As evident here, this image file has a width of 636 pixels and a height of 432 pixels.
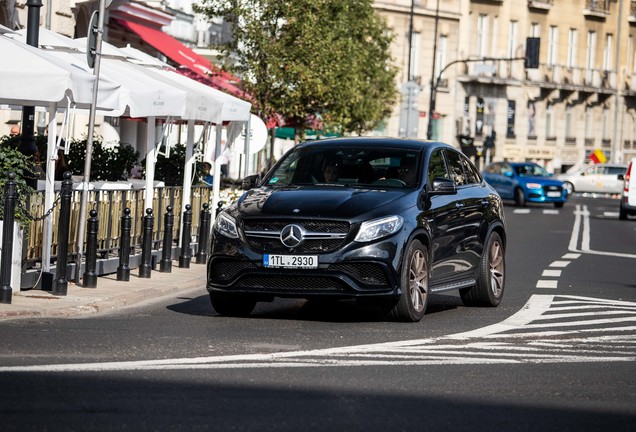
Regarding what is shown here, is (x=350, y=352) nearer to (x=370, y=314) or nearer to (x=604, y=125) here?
(x=370, y=314)

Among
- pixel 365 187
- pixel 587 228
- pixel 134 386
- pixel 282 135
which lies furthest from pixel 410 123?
pixel 134 386

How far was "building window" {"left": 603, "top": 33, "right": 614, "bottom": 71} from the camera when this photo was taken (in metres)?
104

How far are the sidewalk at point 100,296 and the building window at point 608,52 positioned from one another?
86238mm

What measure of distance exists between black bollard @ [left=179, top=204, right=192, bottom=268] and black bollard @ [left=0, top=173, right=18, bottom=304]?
5914 mm

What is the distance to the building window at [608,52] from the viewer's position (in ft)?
340

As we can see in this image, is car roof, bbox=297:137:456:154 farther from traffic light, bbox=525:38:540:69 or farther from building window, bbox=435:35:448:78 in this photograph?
building window, bbox=435:35:448:78

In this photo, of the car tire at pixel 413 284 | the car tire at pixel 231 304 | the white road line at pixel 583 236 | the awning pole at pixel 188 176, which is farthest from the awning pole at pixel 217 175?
the car tire at pixel 413 284

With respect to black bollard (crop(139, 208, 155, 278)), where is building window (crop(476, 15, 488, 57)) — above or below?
above

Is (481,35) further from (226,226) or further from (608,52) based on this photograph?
(226,226)

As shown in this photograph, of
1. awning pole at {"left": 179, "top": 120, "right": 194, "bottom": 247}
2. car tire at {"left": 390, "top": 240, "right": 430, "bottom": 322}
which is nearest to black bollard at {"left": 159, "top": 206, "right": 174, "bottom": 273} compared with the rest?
awning pole at {"left": 179, "top": 120, "right": 194, "bottom": 247}

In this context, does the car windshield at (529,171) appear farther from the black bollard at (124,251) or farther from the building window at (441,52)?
the black bollard at (124,251)

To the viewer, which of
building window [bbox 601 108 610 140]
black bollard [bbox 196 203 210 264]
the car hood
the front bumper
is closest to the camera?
the front bumper

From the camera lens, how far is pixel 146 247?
18.9 metres

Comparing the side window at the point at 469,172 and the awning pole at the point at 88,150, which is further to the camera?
the awning pole at the point at 88,150
